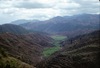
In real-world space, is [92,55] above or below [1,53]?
below

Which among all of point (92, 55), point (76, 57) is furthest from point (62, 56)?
point (92, 55)

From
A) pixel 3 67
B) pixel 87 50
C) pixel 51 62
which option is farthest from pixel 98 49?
pixel 3 67

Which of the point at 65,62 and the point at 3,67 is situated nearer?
the point at 3,67

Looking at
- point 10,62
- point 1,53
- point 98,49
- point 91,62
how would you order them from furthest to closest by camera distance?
point 98,49 < point 91,62 < point 1,53 < point 10,62

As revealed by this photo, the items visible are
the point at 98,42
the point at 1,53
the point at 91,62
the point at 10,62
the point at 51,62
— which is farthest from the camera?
the point at 98,42

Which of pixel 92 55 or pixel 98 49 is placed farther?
pixel 98 49

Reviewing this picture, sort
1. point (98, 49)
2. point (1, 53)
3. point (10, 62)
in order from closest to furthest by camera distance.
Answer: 1. point (10, 62)
2. point (1, 53)
3. point (98, 49)

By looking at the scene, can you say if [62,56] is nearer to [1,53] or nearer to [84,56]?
[84,56]

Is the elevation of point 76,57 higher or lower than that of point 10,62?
lower

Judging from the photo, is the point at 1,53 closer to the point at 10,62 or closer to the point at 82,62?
Answer: the point at 10,62
